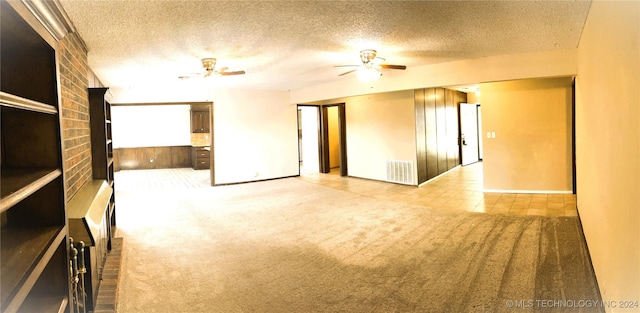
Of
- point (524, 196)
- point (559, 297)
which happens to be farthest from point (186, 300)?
point (524, 196)

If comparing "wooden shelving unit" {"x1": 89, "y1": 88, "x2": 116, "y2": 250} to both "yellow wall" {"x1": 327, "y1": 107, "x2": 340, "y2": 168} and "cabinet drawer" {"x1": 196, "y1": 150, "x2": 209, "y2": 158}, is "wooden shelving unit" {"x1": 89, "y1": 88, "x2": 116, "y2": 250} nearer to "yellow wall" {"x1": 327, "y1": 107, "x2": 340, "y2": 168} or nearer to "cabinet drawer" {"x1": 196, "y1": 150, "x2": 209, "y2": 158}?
"yellow wall" {"x1": 327, "y1": 107, "x2": 340, "y2": 168}

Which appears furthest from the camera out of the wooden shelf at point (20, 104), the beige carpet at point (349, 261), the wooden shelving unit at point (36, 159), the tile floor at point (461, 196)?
the tile floor at point (461, 196)

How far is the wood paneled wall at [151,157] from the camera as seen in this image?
12141 millimetres

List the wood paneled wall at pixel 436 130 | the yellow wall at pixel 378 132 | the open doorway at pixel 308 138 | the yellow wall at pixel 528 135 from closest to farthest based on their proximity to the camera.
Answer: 1. the yellow wall at pixel 528 135
2. the yellow wall at pixel 378 132
3. the wood paneled wall at pixel 436 130
4. the open doorway at pixel 308 138

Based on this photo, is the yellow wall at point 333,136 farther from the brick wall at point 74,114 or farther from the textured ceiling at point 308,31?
the brick wall at point 74,114

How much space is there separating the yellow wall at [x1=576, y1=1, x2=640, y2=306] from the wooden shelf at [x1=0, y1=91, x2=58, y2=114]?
2.28 m

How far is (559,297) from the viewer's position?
8.31 feet

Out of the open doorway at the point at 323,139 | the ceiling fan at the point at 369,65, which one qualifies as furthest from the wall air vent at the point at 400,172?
the ceiling fan at the point at 369,65

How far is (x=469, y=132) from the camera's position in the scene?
1048 cm

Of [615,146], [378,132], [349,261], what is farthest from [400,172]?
[615,146]

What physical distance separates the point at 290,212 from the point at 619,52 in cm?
427

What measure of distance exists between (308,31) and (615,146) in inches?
101

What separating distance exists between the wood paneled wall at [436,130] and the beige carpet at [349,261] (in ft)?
7.84

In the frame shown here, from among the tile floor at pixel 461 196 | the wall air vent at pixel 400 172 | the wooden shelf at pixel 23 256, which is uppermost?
the wooden shelf at pixel 23 256
